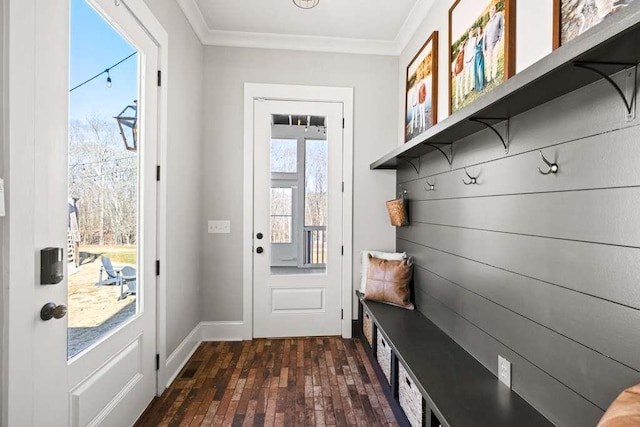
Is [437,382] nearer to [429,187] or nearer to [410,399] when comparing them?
[410,399]

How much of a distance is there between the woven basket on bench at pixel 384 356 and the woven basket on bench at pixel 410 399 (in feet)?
0.64

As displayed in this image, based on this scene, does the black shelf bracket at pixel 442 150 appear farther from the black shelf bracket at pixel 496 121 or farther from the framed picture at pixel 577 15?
the framed picture at pixel 577 15

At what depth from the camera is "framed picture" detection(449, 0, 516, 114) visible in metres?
1.46

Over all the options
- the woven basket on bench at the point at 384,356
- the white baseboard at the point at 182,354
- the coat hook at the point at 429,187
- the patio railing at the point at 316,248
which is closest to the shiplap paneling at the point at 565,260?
the coat hook at the point at 429,187

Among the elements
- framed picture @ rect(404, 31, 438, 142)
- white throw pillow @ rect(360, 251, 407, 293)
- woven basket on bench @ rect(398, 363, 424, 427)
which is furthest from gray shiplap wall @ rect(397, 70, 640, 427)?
white throw pillow @ rect(360, 251, 407, 293)

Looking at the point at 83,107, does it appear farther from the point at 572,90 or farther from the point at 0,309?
the point at 572,90

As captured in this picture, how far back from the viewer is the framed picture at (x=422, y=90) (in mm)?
2281

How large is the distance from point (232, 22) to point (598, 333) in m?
3.15

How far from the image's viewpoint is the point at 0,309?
3.22ft

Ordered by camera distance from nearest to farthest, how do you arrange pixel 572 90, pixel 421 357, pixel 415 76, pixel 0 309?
pixel 0 309
pixel 572 90
pixel 421 357
pixel 415 76

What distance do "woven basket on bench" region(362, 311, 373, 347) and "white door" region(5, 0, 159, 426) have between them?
1.74 metres

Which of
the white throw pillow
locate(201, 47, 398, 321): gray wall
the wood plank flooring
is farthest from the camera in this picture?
locate(201, 47, 398, 321): gray wall

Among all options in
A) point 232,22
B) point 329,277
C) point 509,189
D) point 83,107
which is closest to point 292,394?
point 329,277

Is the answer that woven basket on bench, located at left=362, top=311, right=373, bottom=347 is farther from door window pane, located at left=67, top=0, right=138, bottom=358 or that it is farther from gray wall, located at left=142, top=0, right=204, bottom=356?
door window pane, located at left=67, top=0, right=138, bottom=358
